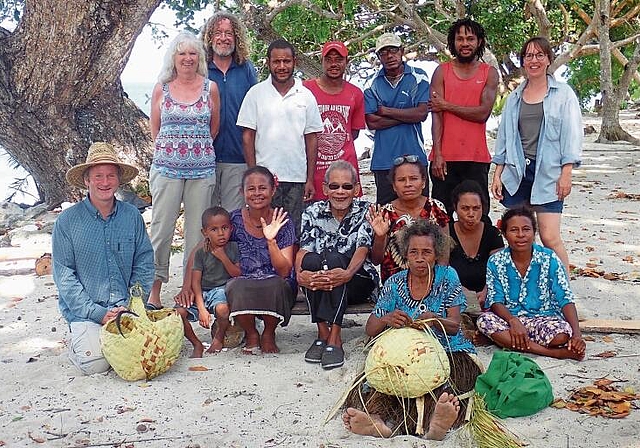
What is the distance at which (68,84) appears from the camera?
24.2 ft

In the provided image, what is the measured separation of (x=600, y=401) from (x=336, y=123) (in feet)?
8.02

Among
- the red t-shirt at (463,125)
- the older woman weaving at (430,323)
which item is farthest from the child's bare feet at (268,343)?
the red t-shirt at (463,125)

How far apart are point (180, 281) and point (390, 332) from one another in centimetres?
306

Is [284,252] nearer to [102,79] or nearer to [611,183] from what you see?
[102,79]

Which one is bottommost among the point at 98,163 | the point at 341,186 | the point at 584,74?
the point at 341,186

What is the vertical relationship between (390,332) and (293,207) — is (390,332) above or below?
below

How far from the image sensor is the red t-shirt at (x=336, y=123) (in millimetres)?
4863

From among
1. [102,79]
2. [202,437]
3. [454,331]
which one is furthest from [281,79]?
[102,79]

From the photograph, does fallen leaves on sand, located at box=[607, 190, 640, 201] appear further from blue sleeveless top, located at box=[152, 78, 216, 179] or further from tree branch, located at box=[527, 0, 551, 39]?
blue sleeveless top, located at box=[152, 78, 216, 179]

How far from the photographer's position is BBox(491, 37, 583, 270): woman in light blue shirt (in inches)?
172

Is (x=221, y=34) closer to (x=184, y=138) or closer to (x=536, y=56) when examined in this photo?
(x=184, y=138)

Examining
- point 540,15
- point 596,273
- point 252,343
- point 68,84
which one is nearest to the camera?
point 252,343

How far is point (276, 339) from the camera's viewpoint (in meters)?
4.56

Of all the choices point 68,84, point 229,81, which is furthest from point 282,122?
point 68,84
